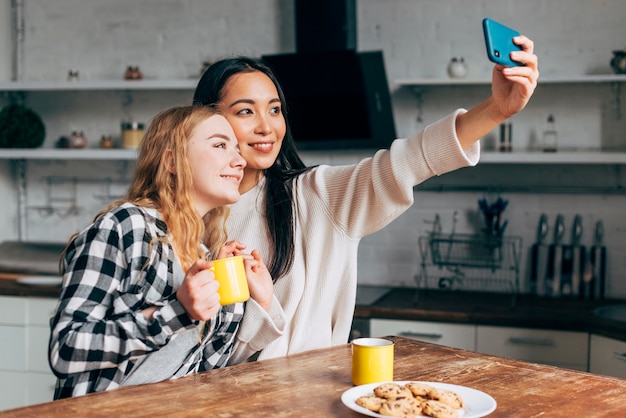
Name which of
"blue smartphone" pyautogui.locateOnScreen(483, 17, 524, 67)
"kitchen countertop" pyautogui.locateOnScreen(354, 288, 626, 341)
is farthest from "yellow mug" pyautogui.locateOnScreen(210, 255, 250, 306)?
"kitchen countertop" pyautogui.locateOnScreen(354, 288, 626, 341)

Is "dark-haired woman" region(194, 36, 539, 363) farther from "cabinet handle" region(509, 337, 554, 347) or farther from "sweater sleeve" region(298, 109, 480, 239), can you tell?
"cabinet handle" region(509, 337, 554, 347)

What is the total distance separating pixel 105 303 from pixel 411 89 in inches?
104

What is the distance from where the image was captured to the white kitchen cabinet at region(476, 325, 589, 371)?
3188 millimetres

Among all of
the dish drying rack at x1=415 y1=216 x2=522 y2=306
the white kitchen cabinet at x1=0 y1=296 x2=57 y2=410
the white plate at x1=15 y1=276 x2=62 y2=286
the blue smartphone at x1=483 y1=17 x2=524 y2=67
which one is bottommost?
the white kitchen cabinet at x1=0 y1=296 x2=57 y2=410

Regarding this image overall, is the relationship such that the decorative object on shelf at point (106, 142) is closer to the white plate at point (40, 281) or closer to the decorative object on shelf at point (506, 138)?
the white plate at point (40, 281)

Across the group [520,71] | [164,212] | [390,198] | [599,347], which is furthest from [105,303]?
[599,347]

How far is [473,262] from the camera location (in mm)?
3898

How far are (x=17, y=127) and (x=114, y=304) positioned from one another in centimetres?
303

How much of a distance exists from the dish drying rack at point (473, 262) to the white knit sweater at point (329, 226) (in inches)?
65.8

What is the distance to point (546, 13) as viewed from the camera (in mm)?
3779

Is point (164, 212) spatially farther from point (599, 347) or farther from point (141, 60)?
point (141, 60)

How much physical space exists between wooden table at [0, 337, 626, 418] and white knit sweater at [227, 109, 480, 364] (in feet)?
0.75

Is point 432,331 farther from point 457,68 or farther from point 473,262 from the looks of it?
point 457,68

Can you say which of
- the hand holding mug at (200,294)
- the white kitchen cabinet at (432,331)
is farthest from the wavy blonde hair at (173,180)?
the white kitchen cabinet at (432,331)
